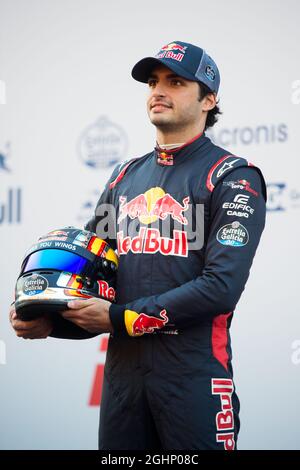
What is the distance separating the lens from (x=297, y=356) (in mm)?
3203

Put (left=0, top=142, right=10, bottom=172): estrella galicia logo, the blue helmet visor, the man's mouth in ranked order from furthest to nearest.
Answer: (left=0, top=142, right=10, bottom=172): estrella galicia logo
the man's mouth
the blue helmet visor

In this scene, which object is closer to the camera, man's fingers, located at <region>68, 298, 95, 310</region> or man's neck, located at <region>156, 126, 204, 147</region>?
man's fingers, located at <region>68, 298, 95, 310</region>

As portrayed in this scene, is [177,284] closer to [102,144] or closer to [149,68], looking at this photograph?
[149,68]

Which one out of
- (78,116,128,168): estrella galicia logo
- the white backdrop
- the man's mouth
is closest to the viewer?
the man's mouth

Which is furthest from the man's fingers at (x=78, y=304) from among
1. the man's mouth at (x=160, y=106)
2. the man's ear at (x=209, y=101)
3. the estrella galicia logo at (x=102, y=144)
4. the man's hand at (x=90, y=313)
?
the estrella galicia logo at (x=102, y=144)

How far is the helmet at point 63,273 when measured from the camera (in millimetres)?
2043

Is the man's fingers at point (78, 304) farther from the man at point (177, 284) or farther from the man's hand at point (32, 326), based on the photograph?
the man's hand at point (32, 326)

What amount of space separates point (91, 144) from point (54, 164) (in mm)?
236

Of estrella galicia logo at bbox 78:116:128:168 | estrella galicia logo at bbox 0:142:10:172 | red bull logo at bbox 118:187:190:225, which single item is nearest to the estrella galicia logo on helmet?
→ red bull logo at bbox 118:187:190:225

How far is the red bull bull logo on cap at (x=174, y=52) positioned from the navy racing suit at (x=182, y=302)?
0.90 ft

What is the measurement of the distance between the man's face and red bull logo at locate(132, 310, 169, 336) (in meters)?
0.61

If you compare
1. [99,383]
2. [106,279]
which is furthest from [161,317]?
[99,383]

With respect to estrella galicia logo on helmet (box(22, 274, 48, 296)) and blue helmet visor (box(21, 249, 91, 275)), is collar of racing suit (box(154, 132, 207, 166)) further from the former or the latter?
estrella galicia logo on helmet (box(22, 274, 48, 296))

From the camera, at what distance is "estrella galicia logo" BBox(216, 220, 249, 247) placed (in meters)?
2.02
